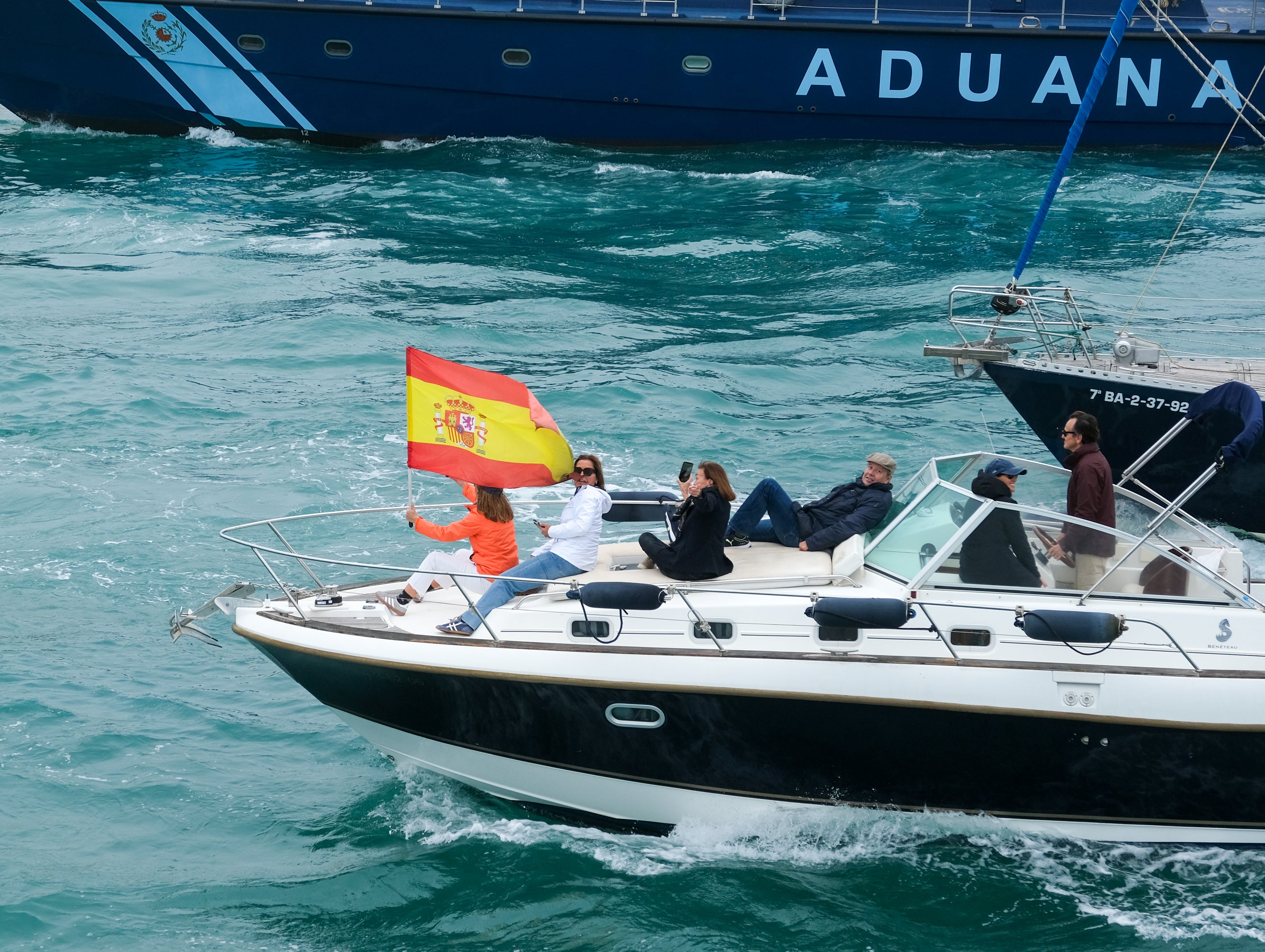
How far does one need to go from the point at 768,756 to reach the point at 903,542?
1.65 meters

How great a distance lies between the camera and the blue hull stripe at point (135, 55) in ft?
91.8

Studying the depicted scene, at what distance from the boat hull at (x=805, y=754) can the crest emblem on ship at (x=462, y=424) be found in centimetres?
142

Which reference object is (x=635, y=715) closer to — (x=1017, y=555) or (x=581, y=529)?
(x=581, y=529)

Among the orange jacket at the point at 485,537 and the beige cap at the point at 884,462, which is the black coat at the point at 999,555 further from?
the orange jacket at the point at 485,537

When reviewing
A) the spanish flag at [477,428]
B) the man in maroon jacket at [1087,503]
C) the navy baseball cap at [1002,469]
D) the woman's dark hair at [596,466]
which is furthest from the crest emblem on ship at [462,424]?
the man in maroon jacket at [1087,503]

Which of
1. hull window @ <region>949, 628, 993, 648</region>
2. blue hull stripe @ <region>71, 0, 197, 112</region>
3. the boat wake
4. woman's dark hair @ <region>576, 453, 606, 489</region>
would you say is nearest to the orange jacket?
woman's dark hair @ <region>576, 453, 606, 489</region>

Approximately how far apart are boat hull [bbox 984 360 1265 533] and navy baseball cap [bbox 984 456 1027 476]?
4895 millimetres

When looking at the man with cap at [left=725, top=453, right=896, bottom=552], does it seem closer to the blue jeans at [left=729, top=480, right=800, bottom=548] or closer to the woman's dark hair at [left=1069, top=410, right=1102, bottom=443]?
the blue jeans at [left=729, top=480, right=800, bottom=548]

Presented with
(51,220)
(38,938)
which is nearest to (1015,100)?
(51,220)

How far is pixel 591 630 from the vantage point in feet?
27.3

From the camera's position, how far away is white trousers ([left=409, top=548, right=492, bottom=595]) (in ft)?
29.7

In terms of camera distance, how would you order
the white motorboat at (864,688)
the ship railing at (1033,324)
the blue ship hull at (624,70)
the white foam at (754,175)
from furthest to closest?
the blue ship hull at (624,70) → the white foam at (754,175) → the ship railing at (1033,324) → the white motorboat at (864,688)

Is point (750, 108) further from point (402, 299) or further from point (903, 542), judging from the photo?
point (903, 542)

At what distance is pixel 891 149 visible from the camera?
28.5 m
